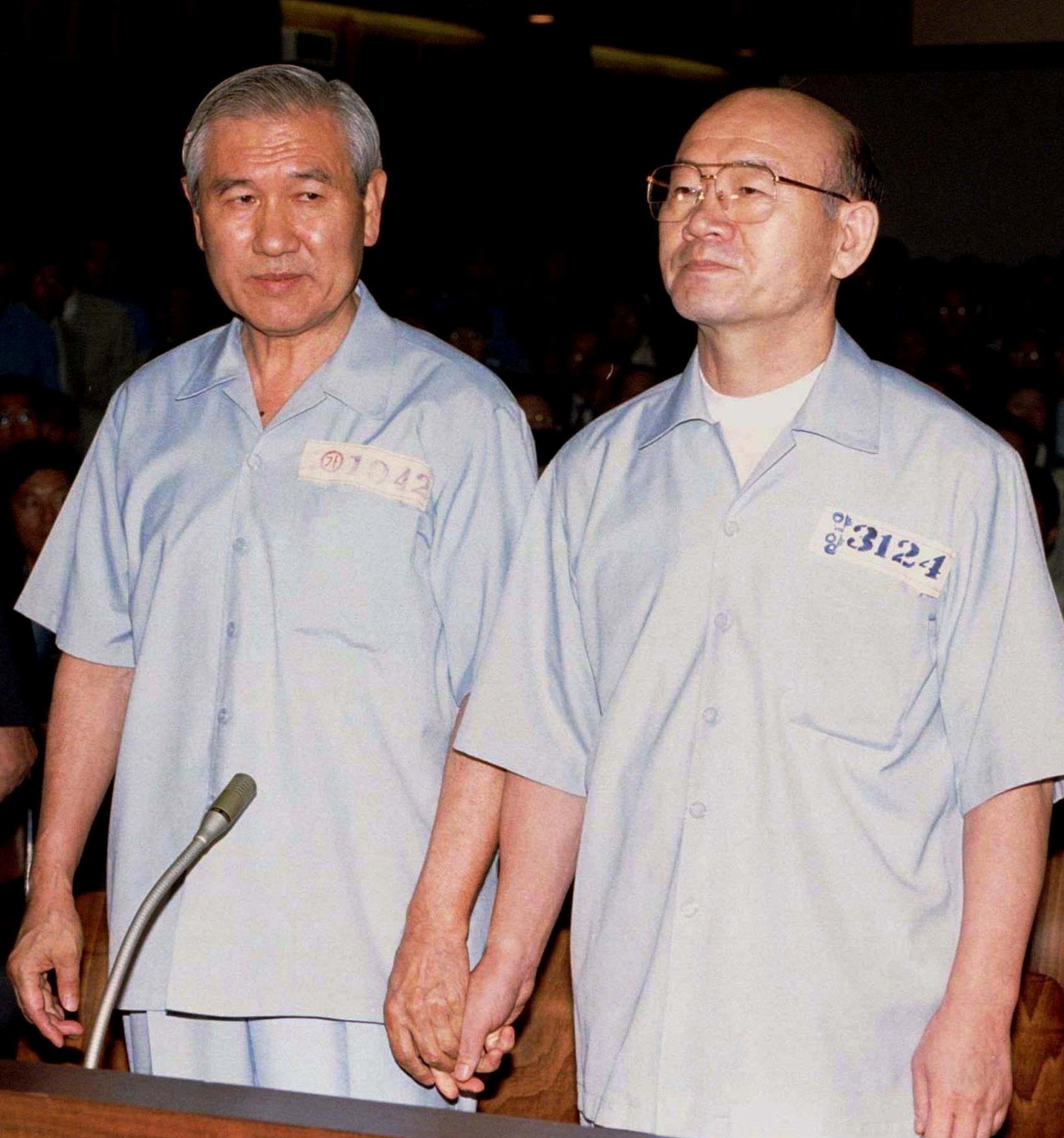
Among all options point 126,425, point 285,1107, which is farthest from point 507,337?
point 285,1107

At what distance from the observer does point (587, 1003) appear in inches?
67.3

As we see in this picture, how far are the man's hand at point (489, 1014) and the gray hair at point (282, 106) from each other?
81 cm

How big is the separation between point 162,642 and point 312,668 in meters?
0.18

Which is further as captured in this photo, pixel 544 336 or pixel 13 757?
pixel 544 336

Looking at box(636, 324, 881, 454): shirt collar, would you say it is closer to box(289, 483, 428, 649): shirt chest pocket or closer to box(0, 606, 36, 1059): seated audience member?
box(289, 483, 428, 649): shirt chest pocket

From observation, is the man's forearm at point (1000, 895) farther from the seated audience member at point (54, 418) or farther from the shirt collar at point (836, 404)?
the seated audience member at point (54, 418)

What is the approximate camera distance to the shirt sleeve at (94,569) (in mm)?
2018

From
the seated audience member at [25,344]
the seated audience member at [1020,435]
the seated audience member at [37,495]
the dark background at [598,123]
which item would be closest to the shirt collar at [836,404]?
the seated audience member at [37,495]

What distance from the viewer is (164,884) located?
58.7 inches

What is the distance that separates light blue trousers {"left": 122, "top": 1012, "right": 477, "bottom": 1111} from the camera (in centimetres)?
185

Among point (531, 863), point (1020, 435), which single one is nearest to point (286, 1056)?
point (531, 863)

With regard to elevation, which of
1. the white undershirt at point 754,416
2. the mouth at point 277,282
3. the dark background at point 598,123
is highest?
the dark background at point 598,123

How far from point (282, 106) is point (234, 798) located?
2.47 feet

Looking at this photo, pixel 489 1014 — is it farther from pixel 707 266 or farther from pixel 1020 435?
pixel 1020 435
